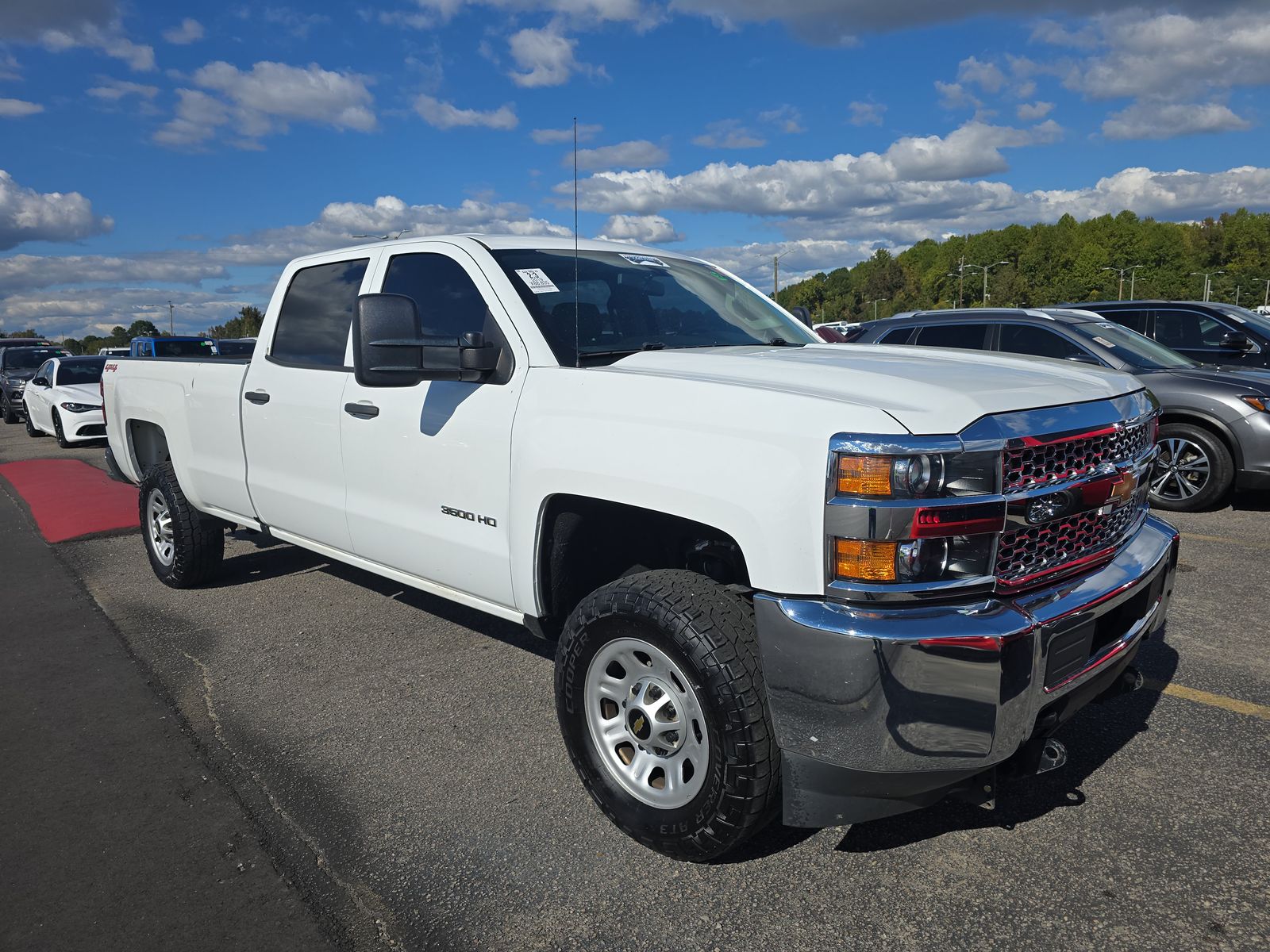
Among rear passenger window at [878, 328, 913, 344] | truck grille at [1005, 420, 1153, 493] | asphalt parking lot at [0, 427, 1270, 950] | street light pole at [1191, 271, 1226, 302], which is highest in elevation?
street light pole at [1191, 271, 1226, 302]

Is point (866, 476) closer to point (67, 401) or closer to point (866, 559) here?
point (866, 559)

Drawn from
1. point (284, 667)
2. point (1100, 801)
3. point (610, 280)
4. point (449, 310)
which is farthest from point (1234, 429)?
point (284, 667)

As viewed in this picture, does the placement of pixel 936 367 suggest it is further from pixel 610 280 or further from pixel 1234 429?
pixel 1234 429

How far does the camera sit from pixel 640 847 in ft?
9.87

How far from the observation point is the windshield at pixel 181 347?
20.2 m

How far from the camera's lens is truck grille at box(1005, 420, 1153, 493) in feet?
8.21

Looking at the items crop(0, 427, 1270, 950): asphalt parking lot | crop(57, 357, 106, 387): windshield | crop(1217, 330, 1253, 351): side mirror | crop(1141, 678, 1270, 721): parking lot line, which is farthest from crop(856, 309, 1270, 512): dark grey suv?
crop(57, 357, 106, 387): windshield

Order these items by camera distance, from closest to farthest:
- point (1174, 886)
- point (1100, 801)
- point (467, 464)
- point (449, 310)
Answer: point (1174, 886) < point (1100, 801) < point (467, 464) < point (449, 310)

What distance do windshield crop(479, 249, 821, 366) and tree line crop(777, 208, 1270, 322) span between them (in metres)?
113

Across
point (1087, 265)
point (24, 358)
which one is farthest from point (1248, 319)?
point (1087, 265)

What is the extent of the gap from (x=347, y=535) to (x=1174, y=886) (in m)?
3.48

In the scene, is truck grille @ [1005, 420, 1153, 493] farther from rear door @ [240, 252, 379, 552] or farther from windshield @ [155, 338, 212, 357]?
windshield @ [155, 338, 212, 357]

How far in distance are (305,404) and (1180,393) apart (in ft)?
23.2

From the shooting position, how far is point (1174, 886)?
105 inches
